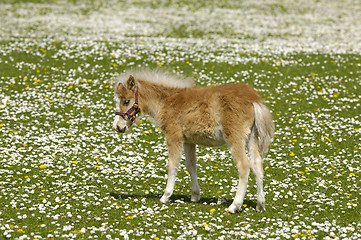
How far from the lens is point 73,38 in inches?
1094

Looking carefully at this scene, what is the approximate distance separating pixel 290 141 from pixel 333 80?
7076mm

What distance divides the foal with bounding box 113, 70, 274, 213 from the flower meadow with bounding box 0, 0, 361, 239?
1087 millimetres

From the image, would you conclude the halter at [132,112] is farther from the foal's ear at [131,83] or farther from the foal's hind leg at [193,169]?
the foal's hind leg at [193,169]

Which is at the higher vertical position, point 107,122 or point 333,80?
point 333,80

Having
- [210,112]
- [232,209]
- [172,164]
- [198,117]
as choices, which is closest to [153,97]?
[198,117]

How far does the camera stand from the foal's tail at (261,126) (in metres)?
10.9

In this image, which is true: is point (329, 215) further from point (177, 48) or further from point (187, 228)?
point (177, 48)

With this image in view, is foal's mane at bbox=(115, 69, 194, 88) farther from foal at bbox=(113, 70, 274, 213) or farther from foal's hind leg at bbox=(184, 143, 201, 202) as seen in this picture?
foal's hind leg at bbox=(184, 143, 201, 202)

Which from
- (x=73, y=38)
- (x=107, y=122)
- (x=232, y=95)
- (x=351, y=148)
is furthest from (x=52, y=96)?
(x=351, y=148)

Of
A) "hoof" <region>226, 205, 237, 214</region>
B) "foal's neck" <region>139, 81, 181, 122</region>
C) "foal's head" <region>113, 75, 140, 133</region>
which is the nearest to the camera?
"hoof" <region>226, 205, 237, 214</region>

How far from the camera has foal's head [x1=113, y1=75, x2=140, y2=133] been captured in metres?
11.7

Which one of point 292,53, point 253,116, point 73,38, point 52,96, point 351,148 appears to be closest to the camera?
point 253,116

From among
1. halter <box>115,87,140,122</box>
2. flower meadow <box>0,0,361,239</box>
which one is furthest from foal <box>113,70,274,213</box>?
flower meadow <box>0,0,361,239</box>

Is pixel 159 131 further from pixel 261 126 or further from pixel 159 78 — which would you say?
pixel 261 126
